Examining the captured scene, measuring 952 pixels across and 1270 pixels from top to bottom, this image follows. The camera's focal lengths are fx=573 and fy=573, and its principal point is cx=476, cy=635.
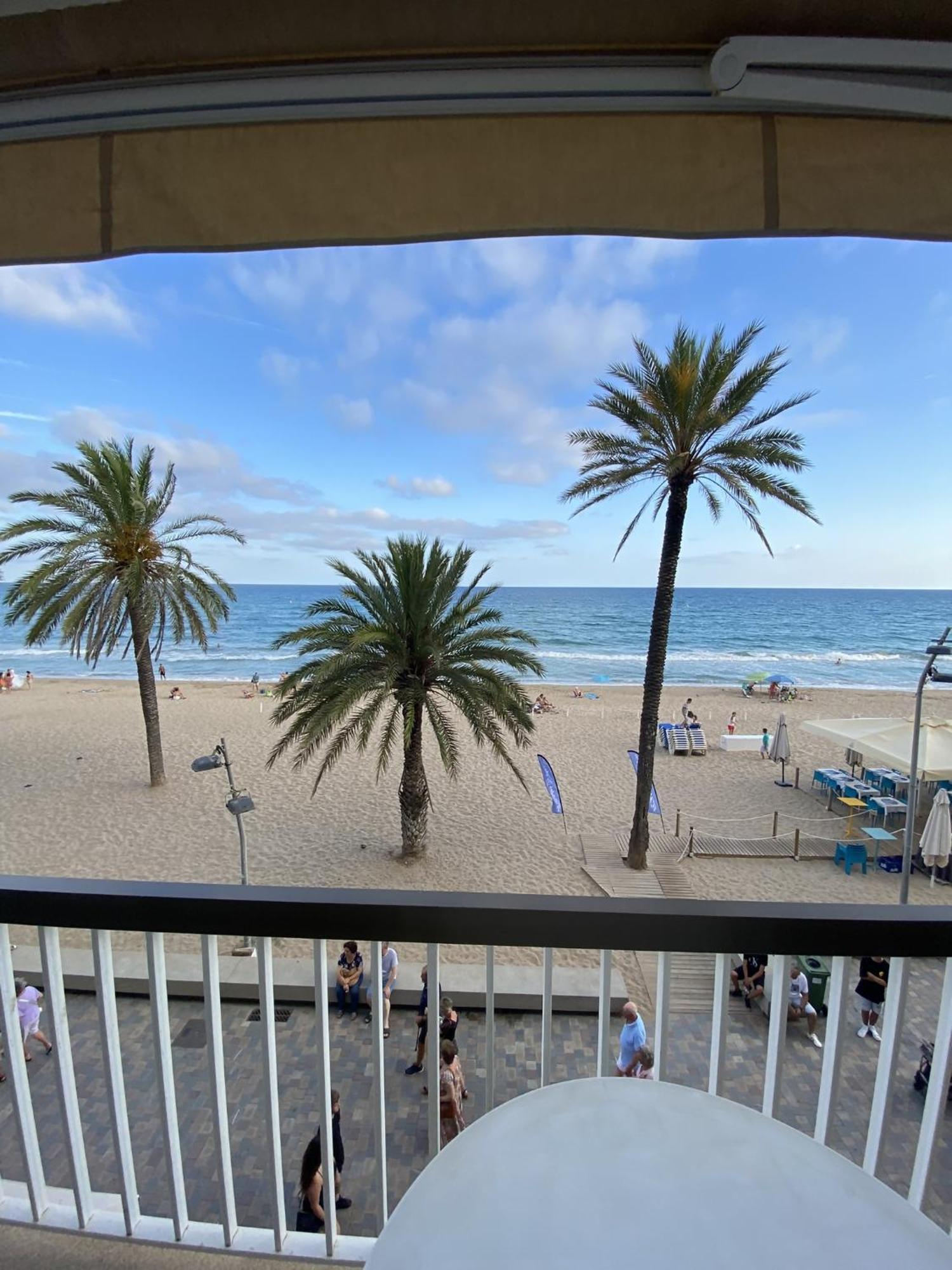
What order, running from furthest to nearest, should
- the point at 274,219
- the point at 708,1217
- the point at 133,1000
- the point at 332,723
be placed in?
the point at 332,723, the point at 133,1000, the point at 274,219, the point at 708,1217

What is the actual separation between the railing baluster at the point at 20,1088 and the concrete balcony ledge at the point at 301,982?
3185 mm

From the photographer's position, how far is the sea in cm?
2875

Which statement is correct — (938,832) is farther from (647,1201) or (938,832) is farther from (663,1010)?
(647,1201)

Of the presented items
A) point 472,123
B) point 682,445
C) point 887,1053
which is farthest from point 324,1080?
point 682,445

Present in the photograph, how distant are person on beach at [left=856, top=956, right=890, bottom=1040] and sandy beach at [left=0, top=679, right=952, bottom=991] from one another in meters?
2.68

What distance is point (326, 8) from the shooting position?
94 cm

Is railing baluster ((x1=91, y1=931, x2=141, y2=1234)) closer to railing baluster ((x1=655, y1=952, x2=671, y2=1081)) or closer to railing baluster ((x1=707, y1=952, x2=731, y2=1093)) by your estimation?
railing baluster ((x1=655, y1=952, x2=671, y2=1081))

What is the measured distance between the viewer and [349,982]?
14.5 ft

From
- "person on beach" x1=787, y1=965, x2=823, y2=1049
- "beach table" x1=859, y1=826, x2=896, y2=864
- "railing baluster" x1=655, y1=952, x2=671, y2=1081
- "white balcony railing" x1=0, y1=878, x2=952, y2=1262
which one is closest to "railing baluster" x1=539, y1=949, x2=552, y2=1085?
"white balcony railing" x1=0, y1=878, x2=952, y2=1262

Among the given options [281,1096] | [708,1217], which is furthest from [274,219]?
[281,1096]

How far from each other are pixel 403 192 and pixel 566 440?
8085mm

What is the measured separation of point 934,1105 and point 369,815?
9.63 m

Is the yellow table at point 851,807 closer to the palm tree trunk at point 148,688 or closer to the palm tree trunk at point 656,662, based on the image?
the palm tree trunk at point 656,662

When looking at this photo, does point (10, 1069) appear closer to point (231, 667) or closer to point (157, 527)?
point (157, 527)
